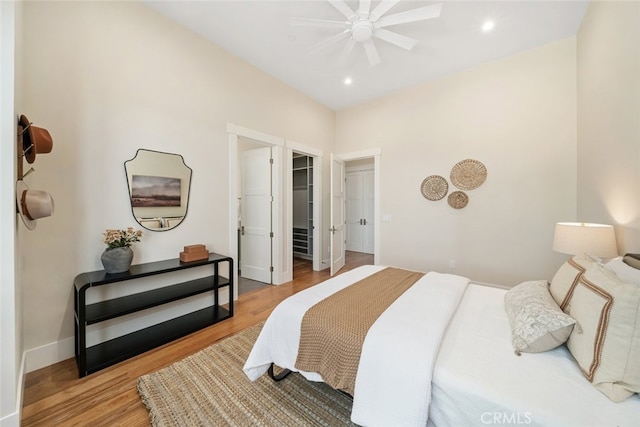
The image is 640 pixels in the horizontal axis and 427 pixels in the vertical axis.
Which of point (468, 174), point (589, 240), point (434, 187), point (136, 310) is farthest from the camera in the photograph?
point (434, 187)

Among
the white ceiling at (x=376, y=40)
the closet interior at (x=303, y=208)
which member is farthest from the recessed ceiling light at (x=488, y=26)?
the closet interior at (x=303, y=208)

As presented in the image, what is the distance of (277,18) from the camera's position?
8.34 feet

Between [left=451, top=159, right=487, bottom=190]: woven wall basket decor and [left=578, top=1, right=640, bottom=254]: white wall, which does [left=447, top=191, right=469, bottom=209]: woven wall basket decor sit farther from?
[left=578, top=1, right=640, bottom=254]: white wall

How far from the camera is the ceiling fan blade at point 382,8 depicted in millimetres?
1916

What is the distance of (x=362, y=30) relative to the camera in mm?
2285

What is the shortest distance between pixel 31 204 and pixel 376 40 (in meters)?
3.44

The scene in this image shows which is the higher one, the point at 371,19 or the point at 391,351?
the point at 371,19

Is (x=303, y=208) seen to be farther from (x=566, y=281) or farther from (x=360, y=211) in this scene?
(x=566, y=281)

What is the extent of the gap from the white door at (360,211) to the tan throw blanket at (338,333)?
A: 5030 millimetres

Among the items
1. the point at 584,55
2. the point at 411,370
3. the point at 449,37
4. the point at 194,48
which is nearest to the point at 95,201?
the point at 194,48

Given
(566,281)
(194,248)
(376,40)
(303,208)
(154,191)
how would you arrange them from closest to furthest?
(566,281) < (154,191) < (194,248) < (376,40) < (303,208)

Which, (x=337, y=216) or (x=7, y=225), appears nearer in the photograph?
(x=7, y=225)

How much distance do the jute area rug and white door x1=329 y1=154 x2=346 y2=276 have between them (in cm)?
271

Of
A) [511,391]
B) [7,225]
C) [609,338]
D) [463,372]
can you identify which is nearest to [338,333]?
[463,372]
